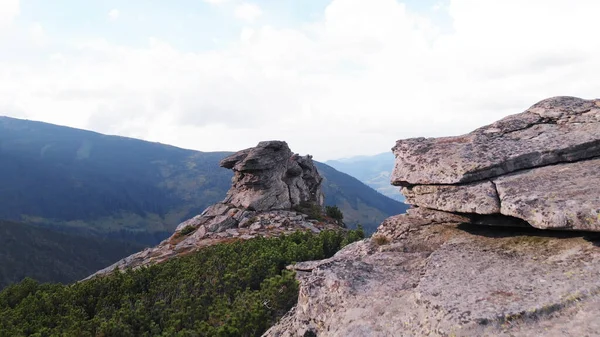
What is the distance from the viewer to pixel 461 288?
9656 mm

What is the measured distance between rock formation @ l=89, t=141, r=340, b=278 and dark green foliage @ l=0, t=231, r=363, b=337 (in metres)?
15.9

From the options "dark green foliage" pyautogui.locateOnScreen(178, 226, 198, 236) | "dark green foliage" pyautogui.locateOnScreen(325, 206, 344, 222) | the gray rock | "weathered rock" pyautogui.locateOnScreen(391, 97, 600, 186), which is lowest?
"dark green foliage" pyautogui.locateOnScreen(178, 226, 198, 236)

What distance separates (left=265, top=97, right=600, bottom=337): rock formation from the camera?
8625 millimetres

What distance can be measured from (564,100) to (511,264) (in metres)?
8.10

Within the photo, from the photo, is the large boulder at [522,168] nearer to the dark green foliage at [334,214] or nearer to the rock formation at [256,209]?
the rock formation at [256,209]

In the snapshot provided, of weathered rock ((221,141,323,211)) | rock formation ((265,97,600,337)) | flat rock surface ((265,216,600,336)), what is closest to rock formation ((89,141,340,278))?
weathered rock ((221,141,323,211))

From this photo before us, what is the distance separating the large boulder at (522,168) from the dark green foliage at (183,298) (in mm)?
11318

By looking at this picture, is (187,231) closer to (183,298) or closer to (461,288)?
(183,298)

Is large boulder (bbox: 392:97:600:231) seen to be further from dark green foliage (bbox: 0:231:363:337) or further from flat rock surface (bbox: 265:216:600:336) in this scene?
dark green foliage (bbox: 0:231:363:337)

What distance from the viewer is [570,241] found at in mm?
10242

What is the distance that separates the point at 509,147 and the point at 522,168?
864 millimetres

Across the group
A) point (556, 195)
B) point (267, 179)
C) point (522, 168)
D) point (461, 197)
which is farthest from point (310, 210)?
point (556, 195)

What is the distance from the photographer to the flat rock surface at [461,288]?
8297 mm

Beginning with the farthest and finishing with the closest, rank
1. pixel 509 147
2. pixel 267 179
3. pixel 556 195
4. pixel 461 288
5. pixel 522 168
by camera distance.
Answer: pixel 267 179 < pixel 509 147 < pixel 522 168 < pixel 556 195 < pixel 461 288
